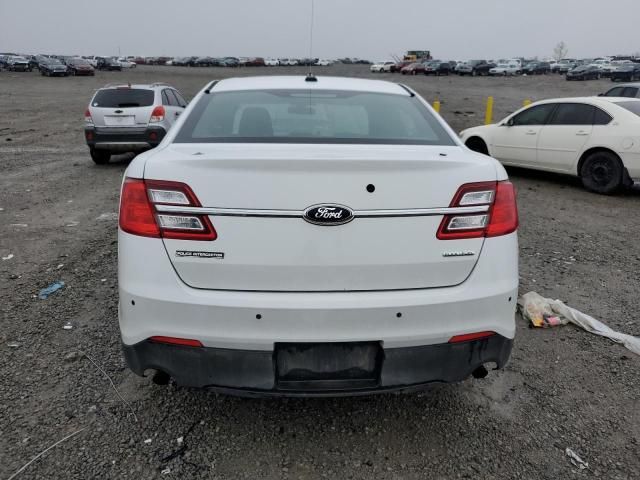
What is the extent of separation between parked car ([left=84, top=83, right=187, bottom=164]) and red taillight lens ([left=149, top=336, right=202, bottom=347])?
28.8 feet

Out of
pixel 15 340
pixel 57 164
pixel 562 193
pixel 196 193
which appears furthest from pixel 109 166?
pixel 196 193

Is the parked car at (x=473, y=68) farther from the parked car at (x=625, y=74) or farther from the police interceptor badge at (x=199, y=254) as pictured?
the police interceptor badge at (x=199, y=254)

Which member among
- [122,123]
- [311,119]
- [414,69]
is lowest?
[414,69]

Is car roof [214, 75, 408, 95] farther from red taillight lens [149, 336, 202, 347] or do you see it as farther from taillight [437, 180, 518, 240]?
red taillight lens [149, 336, 202, 347]

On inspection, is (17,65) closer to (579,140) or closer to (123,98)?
(123,98)

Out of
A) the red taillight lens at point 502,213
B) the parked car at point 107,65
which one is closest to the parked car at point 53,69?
the parked car at point 107,65

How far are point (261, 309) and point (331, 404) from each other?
1.06 m

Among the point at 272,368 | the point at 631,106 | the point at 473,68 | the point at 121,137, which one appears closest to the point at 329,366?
the point at 272,368

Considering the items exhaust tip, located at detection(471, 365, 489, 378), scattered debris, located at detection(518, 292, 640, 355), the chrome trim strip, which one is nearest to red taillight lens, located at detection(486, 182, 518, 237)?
the chrome trim strip

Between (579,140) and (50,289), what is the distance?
8185 millimetres

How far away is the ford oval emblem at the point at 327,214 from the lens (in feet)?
6.80

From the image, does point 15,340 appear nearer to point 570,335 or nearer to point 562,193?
point 570,335

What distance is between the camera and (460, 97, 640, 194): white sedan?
7992 millimetres

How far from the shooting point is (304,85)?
3393 millimetres
